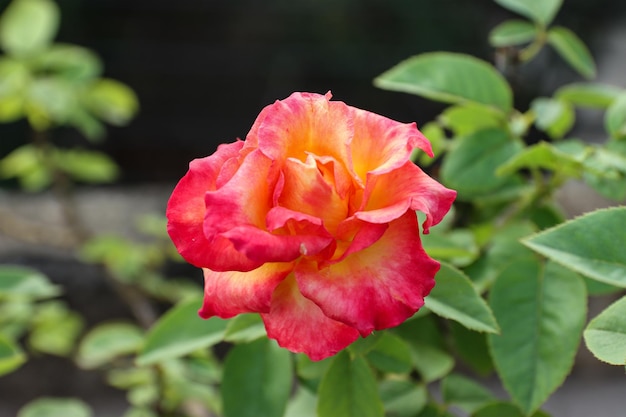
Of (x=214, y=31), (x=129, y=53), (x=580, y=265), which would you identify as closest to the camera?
(x=580, y=265)

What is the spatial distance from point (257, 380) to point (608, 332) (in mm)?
223

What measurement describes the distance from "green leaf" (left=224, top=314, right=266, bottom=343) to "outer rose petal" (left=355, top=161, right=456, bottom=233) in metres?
0.12

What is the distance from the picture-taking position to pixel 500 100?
1.76 ft

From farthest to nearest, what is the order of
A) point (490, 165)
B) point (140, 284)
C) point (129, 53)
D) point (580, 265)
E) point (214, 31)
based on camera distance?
1. point (214, 31)
2. point (129, 53)
3. point (140, 284)
4. point (490, 165)
5. point (580, 265)

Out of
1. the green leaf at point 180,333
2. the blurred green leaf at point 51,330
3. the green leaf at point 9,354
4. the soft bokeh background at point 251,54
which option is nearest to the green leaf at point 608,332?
the green leaf at point 180,333

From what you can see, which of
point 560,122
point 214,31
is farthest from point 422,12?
point 560,122

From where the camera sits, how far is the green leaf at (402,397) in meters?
0.46

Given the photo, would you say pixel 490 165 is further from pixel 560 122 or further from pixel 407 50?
pixel 407 50

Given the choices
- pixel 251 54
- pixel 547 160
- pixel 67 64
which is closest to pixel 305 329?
pixel 547 160

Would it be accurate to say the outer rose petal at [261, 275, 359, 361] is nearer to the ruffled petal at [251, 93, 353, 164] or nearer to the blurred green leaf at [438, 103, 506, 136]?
the ruffled petal at [251, 93, 353, 164]

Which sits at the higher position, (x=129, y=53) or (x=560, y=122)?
(x=560, y=122)

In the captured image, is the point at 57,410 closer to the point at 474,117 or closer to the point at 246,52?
the point at 474,117

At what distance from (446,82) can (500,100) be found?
0.16 ft

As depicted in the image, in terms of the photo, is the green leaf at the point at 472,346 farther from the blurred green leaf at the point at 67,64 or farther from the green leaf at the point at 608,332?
the blurred green leaf at the point at 67,64
